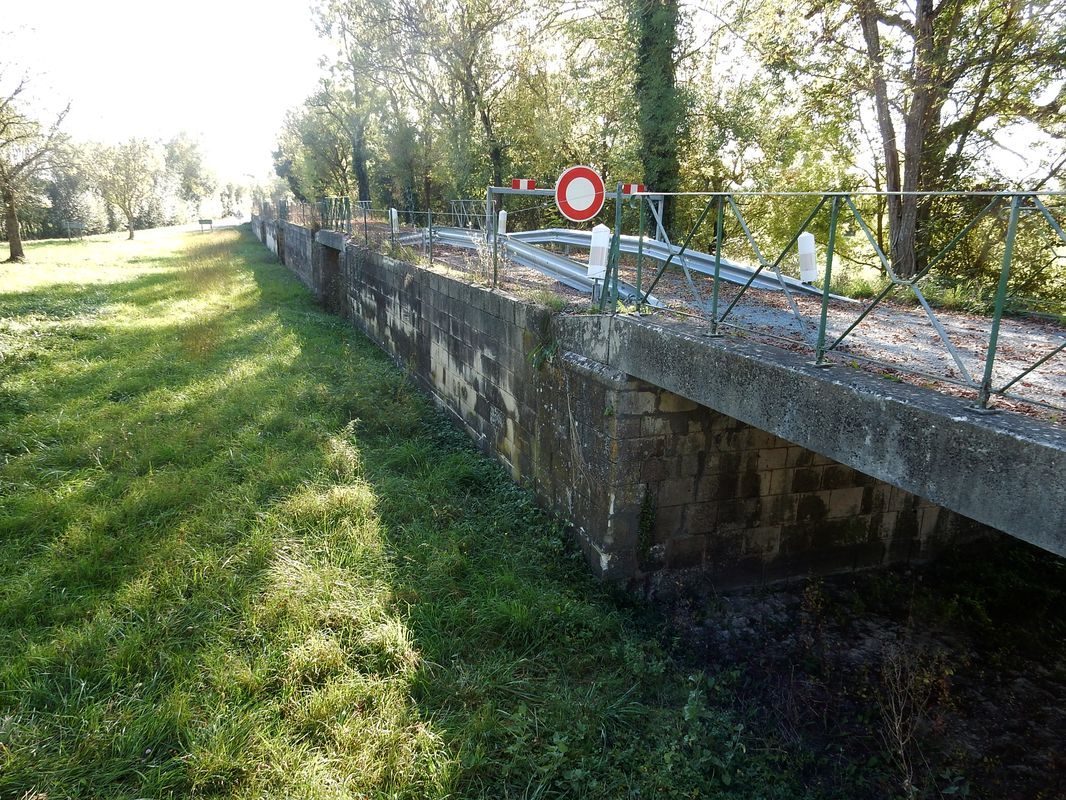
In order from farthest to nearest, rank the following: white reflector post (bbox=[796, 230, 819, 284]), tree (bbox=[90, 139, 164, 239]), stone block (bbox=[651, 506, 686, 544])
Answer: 1. tree (bbox=[90, 139, 164, 239])
2. stone block (bbox=[651, 506, 686, 544])
3. white reflector post (bbox=[796, 230, 819, 284])

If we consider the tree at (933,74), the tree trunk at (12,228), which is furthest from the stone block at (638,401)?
the tree trunk at (12,228)

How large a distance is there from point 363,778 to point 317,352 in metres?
9.40

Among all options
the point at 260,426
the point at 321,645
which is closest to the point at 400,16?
the point at 260,426

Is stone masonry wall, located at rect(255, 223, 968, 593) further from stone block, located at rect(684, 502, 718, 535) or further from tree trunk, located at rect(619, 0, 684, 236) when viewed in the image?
tree trunk, located at rect(619, 0, 684, 236)

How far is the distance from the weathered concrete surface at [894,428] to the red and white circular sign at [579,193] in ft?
5.51

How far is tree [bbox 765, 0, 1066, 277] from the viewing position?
9852 mm

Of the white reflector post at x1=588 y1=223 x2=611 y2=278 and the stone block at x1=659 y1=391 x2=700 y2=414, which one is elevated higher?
the white reflector post at x1=588 y1=223 x2=611 y2=278

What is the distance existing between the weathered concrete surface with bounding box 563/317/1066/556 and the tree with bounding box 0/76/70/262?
2742cm

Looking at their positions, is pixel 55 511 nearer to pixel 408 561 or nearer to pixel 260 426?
pixel 260 426

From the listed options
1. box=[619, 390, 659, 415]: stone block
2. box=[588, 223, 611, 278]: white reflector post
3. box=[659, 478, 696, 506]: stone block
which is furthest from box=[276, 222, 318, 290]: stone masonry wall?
box=[659, 478, 696, 506]: stone block

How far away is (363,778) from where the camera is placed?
3496mm

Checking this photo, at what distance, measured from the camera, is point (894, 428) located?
304 centimetres

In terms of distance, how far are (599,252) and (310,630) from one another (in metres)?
3.46

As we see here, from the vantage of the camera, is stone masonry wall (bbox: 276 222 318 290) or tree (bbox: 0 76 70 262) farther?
tree (bbox: 0 76 70 262)
